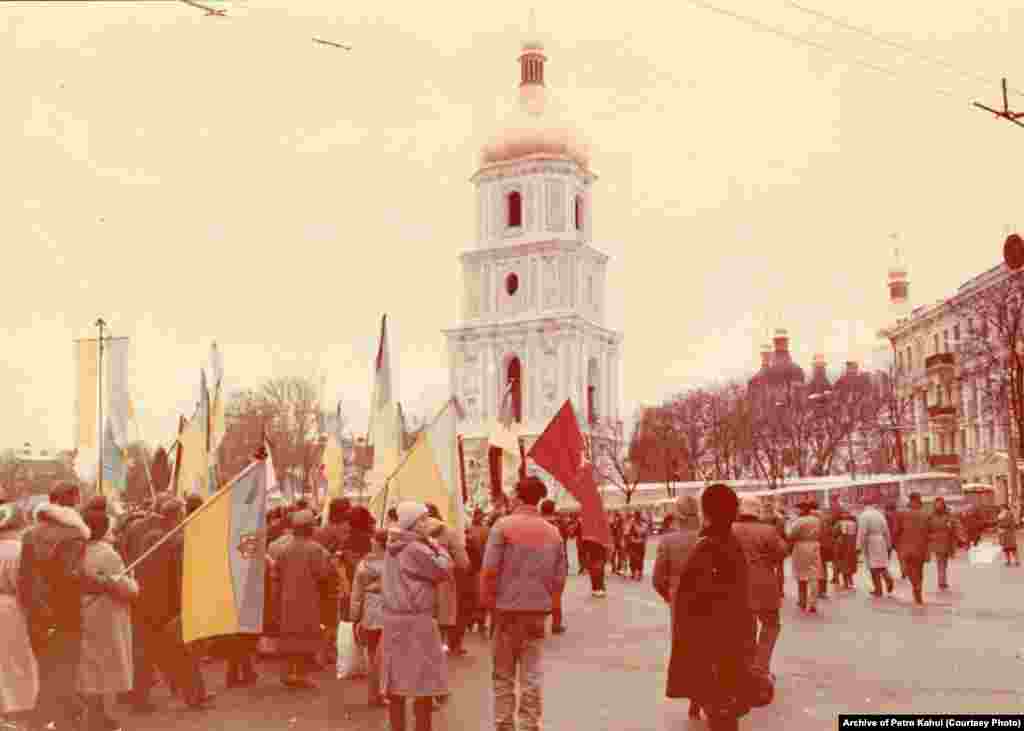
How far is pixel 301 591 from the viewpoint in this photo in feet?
41.8

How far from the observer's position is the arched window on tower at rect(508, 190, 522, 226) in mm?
89875

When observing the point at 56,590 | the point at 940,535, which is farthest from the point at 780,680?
the point at 940,535

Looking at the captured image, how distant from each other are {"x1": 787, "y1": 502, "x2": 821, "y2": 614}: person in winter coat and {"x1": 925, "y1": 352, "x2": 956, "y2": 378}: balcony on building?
56.6 metres

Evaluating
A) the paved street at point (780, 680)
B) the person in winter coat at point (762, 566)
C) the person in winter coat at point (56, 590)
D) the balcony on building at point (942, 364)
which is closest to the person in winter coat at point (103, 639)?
the person in winter coat at point (56, 590)

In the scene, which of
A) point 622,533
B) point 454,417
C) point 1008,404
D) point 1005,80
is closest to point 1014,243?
point 1005,80

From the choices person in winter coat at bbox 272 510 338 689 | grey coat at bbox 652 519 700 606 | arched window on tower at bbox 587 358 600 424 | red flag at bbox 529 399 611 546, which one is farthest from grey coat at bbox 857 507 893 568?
arched window on tower at bbox 587 358 600 424

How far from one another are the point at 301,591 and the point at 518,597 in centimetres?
373

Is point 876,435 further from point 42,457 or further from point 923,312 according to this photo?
point 42,457

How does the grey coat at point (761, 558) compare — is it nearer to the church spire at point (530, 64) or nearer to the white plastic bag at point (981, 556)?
the white plastic bag at point (981, 556)

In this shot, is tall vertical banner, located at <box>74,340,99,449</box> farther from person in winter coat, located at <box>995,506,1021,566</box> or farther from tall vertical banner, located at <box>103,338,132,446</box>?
person in winter coat, located at <box>995,506,1021,566</box>

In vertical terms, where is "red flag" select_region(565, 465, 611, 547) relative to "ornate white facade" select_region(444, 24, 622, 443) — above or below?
below

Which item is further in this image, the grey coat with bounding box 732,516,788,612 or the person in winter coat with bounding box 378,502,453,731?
the grey coat with bounding box 732,516,788,612

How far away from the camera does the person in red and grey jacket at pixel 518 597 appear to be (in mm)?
9570

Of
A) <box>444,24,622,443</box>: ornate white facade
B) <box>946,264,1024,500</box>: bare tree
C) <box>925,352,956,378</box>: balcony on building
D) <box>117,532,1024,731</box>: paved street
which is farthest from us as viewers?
<box>444,24,622,443</box>: ornate white facade
